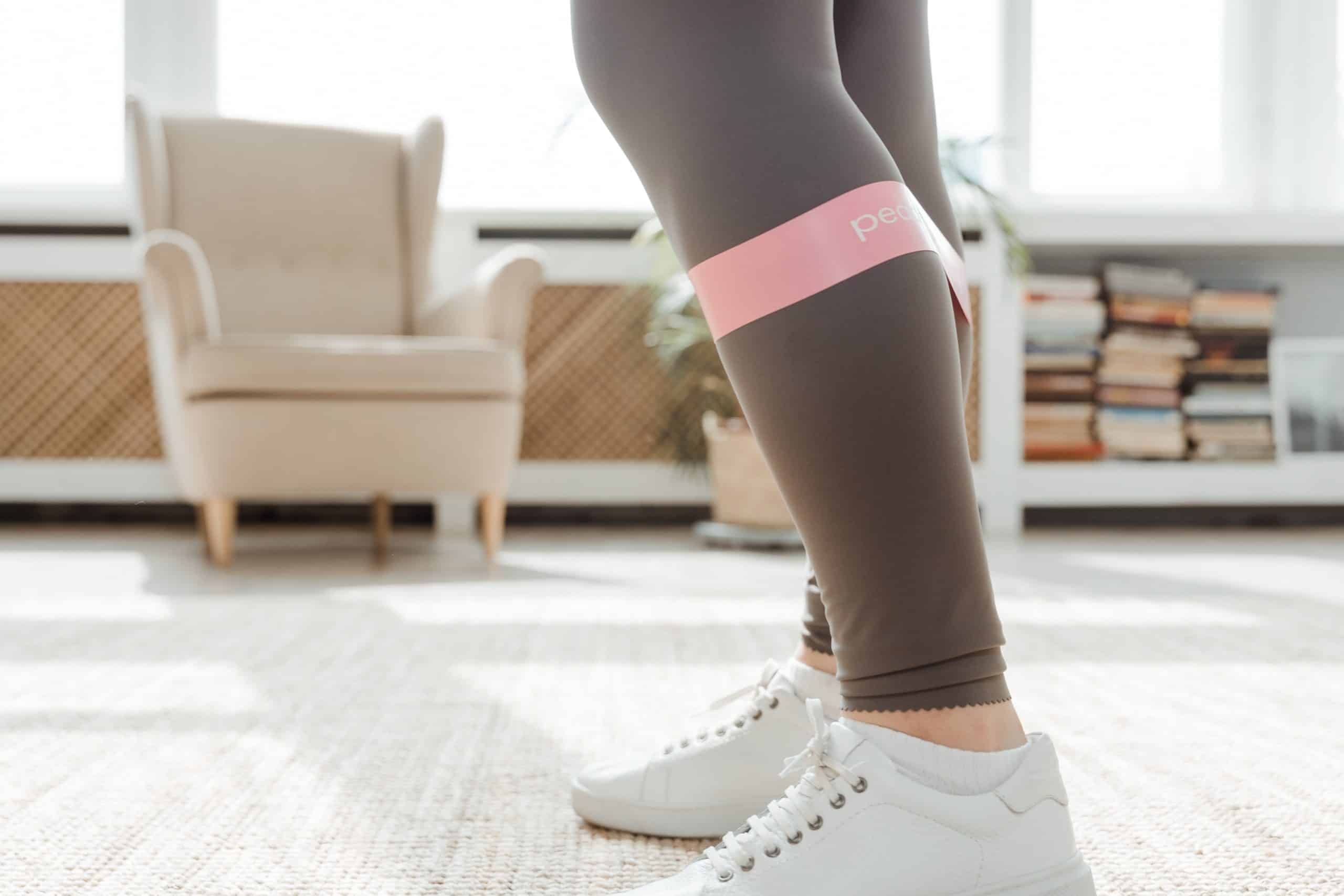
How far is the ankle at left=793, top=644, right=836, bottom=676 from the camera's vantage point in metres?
0.59

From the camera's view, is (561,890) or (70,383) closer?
(561,890)

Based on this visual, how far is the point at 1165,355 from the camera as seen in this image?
9.86ft

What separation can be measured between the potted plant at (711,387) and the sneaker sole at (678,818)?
1.71m

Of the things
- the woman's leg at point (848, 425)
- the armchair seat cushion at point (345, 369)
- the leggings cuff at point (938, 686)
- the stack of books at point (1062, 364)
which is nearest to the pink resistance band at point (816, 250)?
the woman's leg at point (848, 425)

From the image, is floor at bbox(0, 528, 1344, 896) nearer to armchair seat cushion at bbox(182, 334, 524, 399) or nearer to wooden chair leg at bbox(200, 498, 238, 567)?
wooden chair leg at bbox(200, 498, 238, 567)

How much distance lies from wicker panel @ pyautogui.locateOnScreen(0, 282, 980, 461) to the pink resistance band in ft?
7.91

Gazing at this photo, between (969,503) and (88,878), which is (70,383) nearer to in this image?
(88,878)

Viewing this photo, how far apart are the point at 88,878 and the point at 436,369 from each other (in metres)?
1.57

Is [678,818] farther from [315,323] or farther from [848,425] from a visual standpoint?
[315,323]

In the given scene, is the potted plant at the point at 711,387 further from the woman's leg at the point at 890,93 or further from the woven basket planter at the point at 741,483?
the woman's leg at the point at 890,93

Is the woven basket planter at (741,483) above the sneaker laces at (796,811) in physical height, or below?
below

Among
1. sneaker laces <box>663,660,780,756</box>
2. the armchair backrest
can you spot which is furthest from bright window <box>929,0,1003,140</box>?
sneaker laces <box>663,660,780,756</box>

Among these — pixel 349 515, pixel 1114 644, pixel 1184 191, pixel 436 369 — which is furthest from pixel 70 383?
pixel 1184 191

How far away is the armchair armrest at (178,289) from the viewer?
203 centimetres
